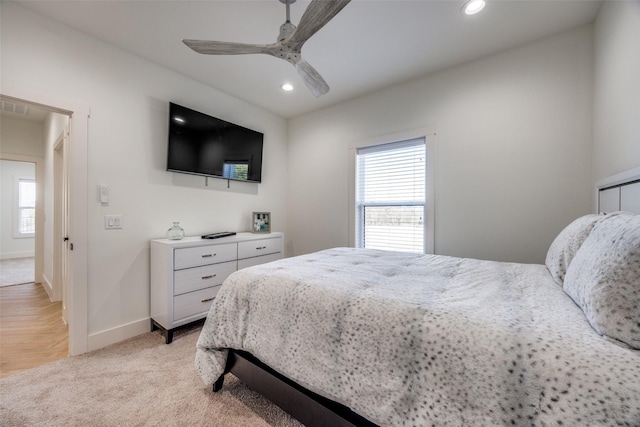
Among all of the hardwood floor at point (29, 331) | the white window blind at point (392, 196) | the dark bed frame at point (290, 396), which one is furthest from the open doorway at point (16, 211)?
the white window blind at point (392, 196)

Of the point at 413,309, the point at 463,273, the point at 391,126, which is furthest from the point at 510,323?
the point at 391,126

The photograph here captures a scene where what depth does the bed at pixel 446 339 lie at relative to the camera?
677 millimetres

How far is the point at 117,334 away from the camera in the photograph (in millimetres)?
2291

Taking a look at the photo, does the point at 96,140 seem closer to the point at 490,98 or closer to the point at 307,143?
the point at 307,143

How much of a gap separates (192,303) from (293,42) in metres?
2.36

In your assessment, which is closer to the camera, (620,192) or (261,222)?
(620,192)

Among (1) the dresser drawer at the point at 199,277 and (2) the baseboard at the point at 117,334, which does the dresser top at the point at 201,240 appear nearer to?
(1) the dresser drawer at the point at 199,277

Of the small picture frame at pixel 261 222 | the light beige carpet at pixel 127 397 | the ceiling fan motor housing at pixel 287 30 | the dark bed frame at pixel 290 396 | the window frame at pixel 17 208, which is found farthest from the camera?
the window frame at pixel 17 208

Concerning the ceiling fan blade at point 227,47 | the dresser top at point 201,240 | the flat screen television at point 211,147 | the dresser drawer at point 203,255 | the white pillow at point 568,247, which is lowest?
the dresser drawer at point 203,255

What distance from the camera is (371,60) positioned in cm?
252

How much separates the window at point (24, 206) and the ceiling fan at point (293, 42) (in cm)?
746

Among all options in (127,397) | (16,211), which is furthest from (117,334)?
(16,211)

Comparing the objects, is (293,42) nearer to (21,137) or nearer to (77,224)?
(77,224)

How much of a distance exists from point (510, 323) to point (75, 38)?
11.4 ft
